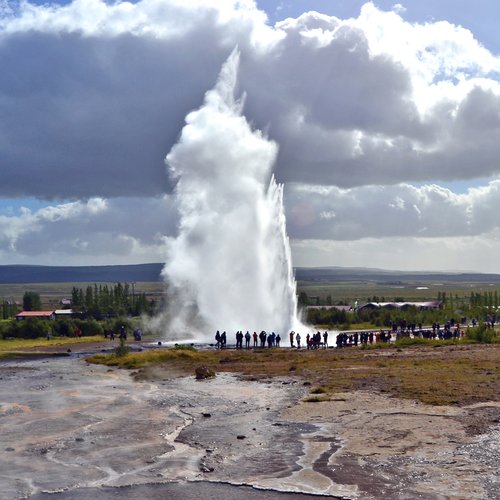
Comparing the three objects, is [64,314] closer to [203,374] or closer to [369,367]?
[203,374]

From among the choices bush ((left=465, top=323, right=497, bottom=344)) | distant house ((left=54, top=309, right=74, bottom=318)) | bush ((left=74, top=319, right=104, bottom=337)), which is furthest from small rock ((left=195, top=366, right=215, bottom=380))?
distant house ((left=54, top=309, right=74, bottom=318))

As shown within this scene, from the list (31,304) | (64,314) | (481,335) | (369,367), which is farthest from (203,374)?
(31,304)

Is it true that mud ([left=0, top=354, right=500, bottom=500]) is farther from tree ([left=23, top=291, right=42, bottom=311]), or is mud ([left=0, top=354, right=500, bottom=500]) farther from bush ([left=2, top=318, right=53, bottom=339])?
tree ([left=23, top=291, right=42, bottom=311])

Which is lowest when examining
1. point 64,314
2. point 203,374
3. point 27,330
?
point 64,314

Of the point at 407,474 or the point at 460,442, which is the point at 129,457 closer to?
the point at 407,474

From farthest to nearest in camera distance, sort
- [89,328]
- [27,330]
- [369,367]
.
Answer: [89,328], [27,330], [369,367]

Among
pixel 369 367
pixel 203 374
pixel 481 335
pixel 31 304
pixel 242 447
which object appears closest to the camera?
pixel 242 447

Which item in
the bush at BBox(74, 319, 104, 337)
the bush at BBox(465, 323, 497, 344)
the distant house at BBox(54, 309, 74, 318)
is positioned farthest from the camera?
the distant house at BBox(54, 309, 74, 318)

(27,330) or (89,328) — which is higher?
(27,330)

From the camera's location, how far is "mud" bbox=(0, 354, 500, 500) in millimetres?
13430

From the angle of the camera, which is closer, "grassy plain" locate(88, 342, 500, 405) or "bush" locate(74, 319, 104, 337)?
"grassy plain" locate(88, 342, 500, 405)

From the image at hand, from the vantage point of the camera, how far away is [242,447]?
16594 mm

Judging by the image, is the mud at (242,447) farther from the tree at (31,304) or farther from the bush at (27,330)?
the tree at (31,304)

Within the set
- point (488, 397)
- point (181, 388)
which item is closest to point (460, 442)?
point (488, 397)
